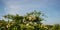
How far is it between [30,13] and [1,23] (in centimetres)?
123

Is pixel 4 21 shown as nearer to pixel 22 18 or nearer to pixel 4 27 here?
pixel 4 27

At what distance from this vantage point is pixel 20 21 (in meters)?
6.39

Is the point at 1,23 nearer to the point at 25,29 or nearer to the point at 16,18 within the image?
the point at 16,18

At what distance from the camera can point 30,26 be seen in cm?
604

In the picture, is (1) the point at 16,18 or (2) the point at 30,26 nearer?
(2) the point at 30,26

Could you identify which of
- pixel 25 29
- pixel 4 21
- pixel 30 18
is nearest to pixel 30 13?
pixel 30 18

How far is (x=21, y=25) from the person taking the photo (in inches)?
240

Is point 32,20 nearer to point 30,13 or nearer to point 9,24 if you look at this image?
point 30,13

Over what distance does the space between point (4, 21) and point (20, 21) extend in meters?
0.70

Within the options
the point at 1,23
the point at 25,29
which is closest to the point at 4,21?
the point at 1,23

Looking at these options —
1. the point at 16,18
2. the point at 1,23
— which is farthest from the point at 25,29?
the point at 1,23

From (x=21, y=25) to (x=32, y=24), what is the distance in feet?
1.39

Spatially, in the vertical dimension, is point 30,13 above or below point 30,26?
above

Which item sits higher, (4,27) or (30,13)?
(30,13)
